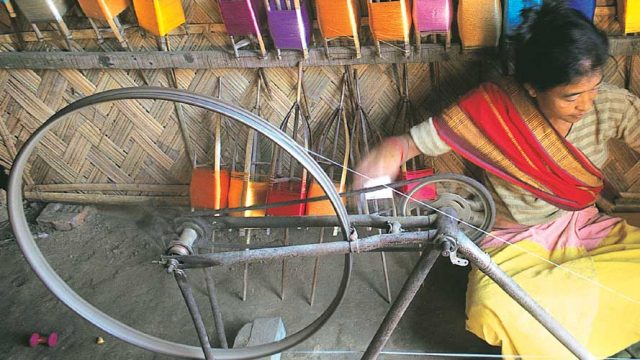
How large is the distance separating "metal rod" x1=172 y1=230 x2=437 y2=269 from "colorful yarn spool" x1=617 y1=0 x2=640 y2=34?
3.41 feet

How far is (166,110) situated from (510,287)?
5.73 ft

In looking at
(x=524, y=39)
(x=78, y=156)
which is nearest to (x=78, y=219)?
(x=78, y=156)

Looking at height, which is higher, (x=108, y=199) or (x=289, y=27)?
(x=289, y=27)

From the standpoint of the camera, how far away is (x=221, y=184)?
2.41 meters

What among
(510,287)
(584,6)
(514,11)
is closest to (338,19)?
(514,11)

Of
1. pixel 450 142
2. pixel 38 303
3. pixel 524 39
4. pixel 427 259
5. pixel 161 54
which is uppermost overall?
pixel 161 54

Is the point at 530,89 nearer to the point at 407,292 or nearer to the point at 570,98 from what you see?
the point at 570,98

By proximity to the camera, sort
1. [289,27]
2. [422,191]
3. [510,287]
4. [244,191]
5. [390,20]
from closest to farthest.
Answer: [510,287] → [390,20] → [289,27] → [422,191] → [244,191]

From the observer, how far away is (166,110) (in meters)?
2.50

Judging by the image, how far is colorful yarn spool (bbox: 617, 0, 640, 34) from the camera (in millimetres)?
1719

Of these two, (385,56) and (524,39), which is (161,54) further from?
(524,39)

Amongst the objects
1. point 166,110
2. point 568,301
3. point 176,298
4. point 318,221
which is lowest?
point 176,298

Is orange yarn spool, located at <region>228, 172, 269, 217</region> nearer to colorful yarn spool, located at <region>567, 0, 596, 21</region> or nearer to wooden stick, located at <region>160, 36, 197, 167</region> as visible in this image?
wooden stick, located at <region>160, 36, 197, 167</region>

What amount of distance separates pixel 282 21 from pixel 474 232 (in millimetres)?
1030
